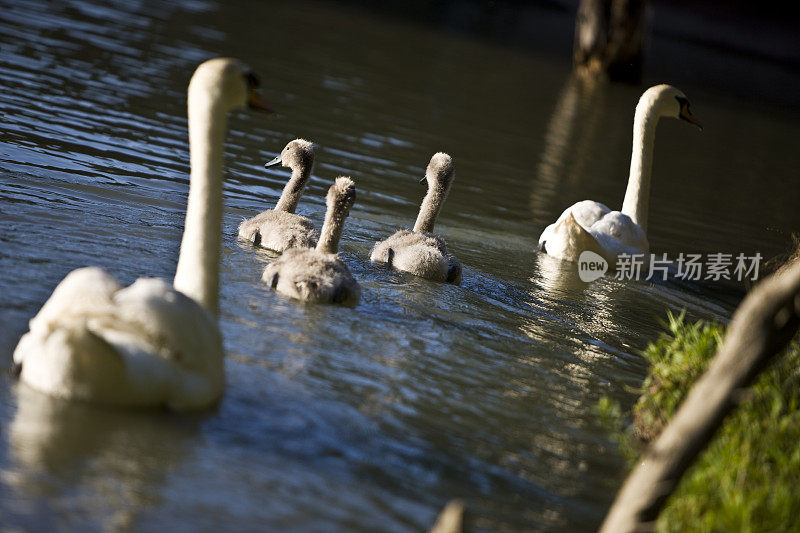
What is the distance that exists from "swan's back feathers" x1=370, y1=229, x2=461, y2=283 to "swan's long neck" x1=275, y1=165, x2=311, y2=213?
3.25ft

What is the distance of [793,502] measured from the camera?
464cm

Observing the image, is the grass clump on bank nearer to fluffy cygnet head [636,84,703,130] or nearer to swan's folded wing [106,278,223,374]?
swan's folded wing [106,278,223,374]

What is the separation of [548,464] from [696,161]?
15.3 m

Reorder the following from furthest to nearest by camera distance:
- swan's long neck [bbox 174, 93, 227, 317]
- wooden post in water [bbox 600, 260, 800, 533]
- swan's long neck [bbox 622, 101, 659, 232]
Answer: swan's long neck [bbox 622, 101, 659, 232] → swan's long neck [bbox 174, 93, 227, 317] → wooden post in water [bbox 600, 260, 800, 533]

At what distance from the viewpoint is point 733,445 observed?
518 centimetres

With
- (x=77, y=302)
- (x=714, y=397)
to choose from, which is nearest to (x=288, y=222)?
(x=77, y=302)

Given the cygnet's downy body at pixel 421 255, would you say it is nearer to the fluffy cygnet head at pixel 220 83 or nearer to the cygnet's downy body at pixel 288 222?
the cygnet's downy body at pixel 288 222

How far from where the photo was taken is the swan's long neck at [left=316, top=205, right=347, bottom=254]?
8195 mm

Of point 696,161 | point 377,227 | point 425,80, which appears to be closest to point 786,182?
point 696,161

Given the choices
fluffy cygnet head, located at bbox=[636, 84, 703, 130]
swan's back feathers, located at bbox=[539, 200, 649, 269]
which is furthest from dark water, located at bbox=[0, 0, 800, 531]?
fluffy cygnet head, located at bbox=[636, 84, 703, 130]

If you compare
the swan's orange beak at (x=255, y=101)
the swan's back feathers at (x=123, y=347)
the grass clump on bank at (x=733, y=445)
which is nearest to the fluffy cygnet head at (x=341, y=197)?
the swan's orange beak at (x=255, y=101)

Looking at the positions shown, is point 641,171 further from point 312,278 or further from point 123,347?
point 123,347

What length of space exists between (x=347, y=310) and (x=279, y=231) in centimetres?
159

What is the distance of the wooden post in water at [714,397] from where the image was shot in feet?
12.8
